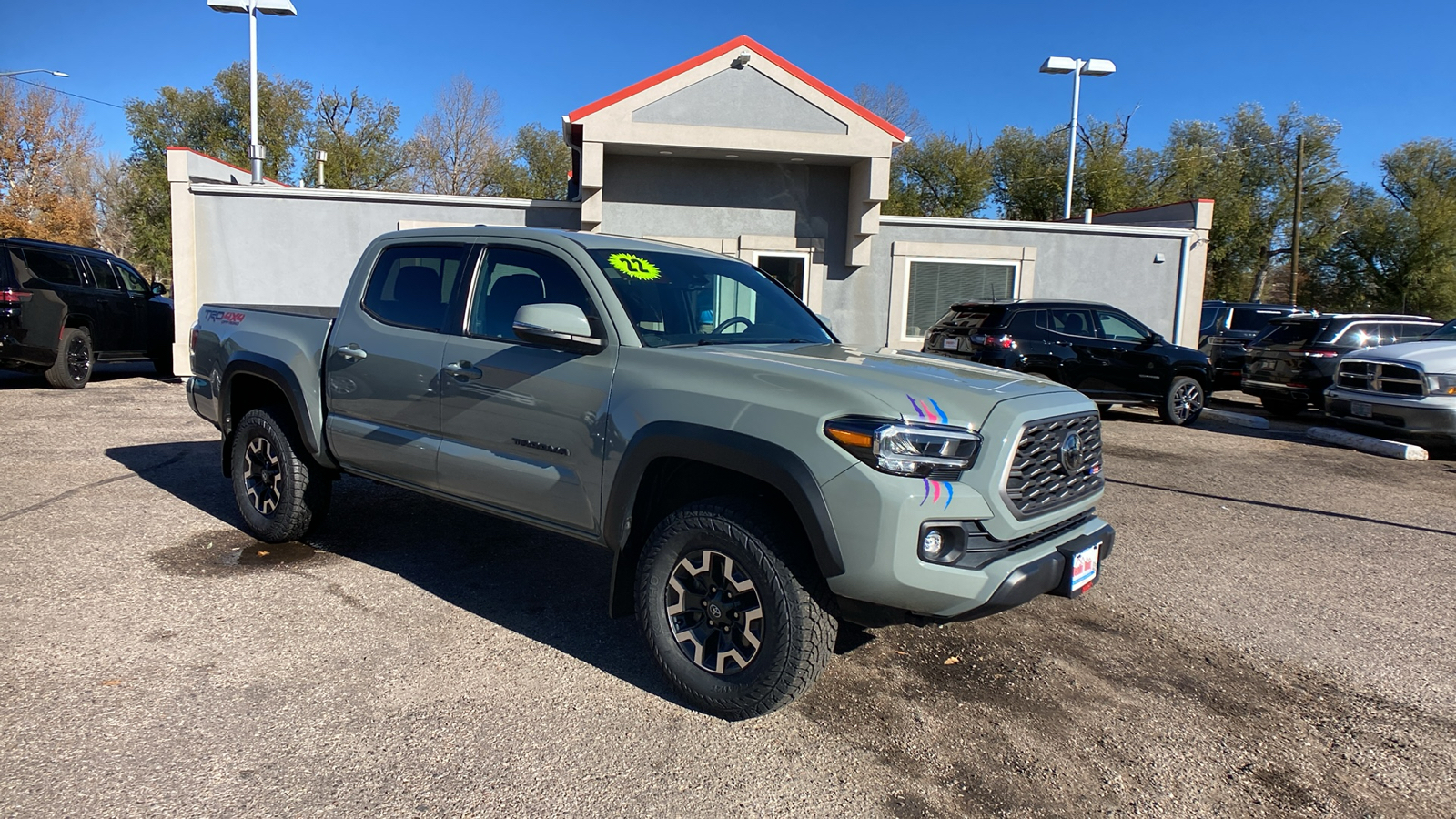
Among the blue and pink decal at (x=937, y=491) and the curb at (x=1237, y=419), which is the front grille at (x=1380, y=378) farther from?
the blue and pink decal at (x=937, y=491)

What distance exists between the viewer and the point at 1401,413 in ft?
34.3

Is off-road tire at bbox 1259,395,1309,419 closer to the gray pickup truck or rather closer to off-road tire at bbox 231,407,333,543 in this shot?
the gray pickup truck

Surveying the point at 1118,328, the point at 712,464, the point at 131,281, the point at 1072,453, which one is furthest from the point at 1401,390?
the point at 131,281

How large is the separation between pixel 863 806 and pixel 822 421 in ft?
4.09

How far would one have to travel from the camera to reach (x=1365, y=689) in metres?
3.88

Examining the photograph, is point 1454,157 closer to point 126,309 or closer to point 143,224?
point 126,309

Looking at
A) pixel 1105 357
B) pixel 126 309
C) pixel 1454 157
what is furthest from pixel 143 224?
pixel 1454 157

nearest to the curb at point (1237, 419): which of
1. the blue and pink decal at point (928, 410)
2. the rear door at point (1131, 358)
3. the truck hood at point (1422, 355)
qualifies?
the rear door at point (1131, 358)

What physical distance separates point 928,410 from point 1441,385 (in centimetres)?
1027

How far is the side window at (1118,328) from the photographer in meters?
12.5

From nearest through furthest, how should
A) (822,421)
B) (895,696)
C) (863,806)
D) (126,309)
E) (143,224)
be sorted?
1. (863,806)
2. (822,421)
3. (895,696)
4. (126,309)
5. (143,224)

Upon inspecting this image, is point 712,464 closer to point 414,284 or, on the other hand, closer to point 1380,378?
point 414,284

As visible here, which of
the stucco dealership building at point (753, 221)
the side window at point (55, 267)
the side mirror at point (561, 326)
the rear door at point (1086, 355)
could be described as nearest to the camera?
the side mirror at point (561, 326)

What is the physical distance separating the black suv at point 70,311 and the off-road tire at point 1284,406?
1736 centimetres
